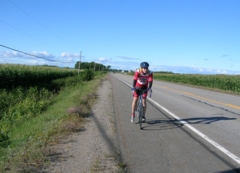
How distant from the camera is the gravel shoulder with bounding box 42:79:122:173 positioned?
15.5ft

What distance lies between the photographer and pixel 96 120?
9.23 meters

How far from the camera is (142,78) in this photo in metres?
8.44

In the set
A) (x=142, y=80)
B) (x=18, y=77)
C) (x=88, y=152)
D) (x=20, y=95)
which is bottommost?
(x=20, y=95)

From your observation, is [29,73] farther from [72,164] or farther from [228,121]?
[72,164]

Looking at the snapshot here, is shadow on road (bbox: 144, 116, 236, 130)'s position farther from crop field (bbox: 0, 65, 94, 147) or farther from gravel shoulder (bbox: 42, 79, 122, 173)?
crop field (bbox: 0, 65, 94, 147)

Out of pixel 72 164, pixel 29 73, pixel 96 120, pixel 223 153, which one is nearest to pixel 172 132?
pixel 223 153

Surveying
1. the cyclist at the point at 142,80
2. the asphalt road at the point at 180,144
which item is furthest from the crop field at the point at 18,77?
the cyclist at the point at 142,80

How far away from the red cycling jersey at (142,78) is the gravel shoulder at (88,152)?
157 centimetres

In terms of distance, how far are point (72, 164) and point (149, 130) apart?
3605 mm

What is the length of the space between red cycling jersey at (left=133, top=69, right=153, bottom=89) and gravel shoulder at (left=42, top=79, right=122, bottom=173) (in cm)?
157

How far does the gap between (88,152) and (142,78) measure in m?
3.47

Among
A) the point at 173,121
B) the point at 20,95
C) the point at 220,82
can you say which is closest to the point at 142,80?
the point at 173,121

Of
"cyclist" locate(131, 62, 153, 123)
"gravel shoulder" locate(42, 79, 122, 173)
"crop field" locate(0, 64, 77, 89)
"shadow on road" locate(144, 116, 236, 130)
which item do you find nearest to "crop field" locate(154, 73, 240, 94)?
"shadow on road" locate(144, 116, 236, 130)

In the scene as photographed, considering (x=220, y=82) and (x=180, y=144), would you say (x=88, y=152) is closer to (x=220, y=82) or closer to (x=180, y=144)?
(x=180, y=144)
